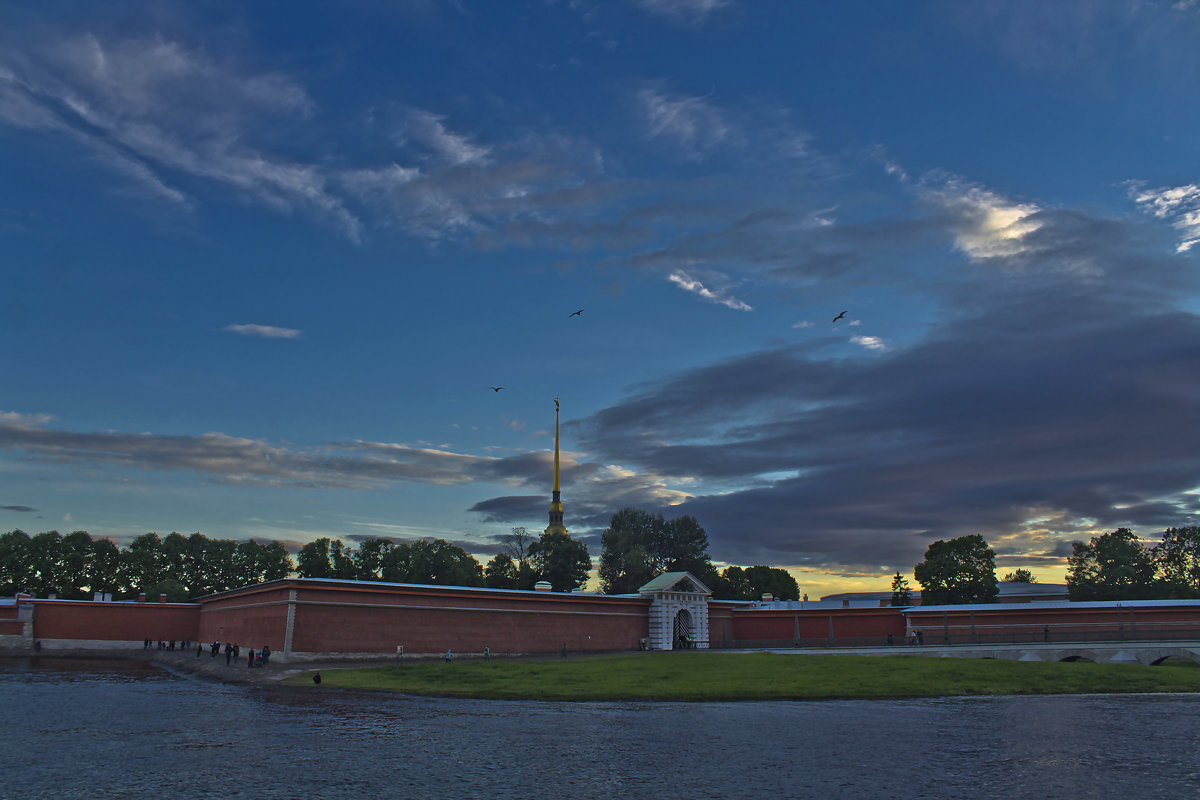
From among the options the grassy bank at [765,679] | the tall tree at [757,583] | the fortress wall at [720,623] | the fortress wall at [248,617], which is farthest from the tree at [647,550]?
the grassy bank at [765,679]

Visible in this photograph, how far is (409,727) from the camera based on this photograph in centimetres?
2545

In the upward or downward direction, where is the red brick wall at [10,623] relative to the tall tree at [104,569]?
downward

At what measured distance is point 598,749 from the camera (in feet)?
70.5

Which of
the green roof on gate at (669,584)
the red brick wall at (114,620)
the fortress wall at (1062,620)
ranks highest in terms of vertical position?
the green roof on gate at (669,584)

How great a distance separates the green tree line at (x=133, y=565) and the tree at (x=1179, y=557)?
130 meters

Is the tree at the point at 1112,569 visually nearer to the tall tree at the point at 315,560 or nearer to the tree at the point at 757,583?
the tree at the point at 757,583

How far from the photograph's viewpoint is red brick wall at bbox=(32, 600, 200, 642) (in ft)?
244

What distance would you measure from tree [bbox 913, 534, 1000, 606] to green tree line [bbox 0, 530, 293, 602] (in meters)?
93.8

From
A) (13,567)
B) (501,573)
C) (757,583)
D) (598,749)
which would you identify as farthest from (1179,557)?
(13,567)

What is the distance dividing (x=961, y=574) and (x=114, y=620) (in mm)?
98917

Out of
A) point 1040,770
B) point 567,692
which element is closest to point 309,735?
point 567,692

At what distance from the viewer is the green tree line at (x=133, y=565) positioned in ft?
333

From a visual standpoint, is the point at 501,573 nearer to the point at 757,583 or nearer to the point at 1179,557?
the point at 757,583

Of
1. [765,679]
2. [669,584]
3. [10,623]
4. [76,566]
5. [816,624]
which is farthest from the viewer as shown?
[76,566]
